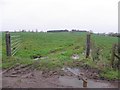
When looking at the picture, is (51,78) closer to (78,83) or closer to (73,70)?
(78,83)

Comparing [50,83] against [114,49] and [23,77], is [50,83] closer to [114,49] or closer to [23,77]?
[23,77]

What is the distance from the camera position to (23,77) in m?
8.46

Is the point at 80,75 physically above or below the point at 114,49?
below

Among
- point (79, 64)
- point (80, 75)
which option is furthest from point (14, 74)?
point (79, 64)

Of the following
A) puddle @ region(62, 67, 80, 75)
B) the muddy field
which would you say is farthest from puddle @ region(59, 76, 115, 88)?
puddle @ region(62, 67, 80, 75)

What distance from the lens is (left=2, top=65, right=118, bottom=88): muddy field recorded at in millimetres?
7602

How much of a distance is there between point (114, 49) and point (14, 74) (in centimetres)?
381

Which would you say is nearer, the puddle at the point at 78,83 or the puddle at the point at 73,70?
the puddle at the point at 78,83

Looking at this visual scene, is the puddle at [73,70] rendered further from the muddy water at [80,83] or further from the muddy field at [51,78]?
the muddy water at [80,83]

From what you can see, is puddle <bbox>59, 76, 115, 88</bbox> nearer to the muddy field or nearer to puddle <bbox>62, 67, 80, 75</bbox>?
the muddy field

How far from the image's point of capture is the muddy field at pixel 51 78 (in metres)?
7.60

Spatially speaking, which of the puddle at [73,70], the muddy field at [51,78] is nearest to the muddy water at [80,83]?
the muddy field at [51,78]

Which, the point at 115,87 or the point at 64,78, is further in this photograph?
the point at 64,78

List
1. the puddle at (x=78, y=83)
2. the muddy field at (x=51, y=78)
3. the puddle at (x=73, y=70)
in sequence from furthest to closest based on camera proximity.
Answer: the puddle at (x=73, y=70)
the puddle at (x=78, y=83)
the muddy field at (x=51, y=78)
